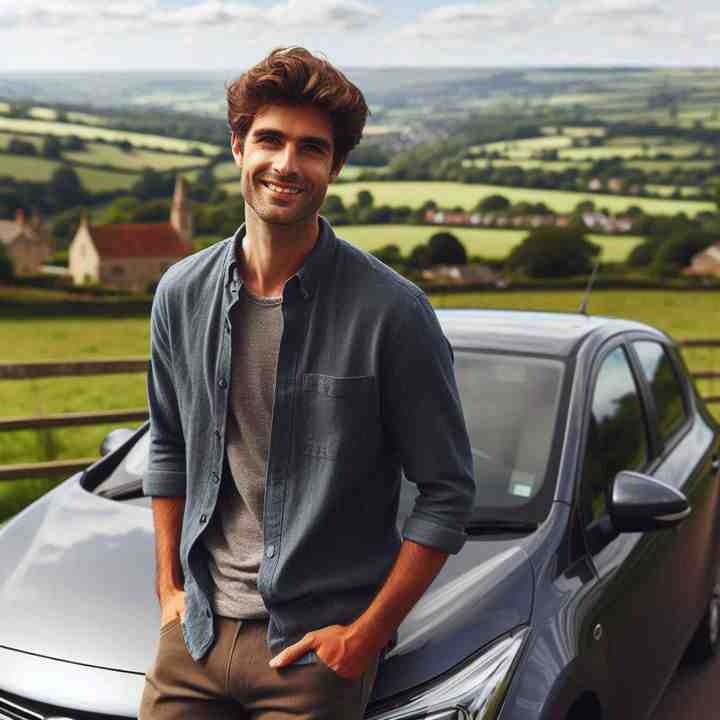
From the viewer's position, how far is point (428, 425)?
1.79 meters

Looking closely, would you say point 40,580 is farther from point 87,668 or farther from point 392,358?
point 392,358

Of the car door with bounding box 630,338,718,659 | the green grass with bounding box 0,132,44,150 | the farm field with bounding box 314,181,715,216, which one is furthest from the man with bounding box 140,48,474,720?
the green grass with bounding box 0,132,44,150

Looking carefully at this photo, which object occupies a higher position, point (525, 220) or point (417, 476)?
point (417, 476)

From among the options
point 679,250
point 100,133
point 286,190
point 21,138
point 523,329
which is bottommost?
point 679,250

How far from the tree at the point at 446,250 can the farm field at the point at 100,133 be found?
1112cm

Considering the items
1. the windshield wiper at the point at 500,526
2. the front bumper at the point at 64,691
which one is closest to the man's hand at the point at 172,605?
the front bumper at the point at 64,691

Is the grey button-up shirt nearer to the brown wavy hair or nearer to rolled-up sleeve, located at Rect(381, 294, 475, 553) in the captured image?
rolled-up sleeve, located at Rect(381, 294, 475, 553)

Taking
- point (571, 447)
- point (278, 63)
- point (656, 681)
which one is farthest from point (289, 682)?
point (656, 681)

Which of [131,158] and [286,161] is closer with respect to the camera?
[286,161]

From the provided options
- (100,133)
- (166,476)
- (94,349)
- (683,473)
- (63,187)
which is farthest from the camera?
(100,133)

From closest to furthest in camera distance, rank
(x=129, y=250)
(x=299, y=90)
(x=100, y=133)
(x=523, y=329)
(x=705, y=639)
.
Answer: (x=299, y=90) → (x=523, y=329) → (x=705, y=639) → (x=129, y=250) → (x=100, y=133)

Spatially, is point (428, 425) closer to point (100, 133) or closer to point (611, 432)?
point (611, 432)

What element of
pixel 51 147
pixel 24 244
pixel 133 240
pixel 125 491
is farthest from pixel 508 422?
pixel 51 147

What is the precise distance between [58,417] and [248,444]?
17.1ft
